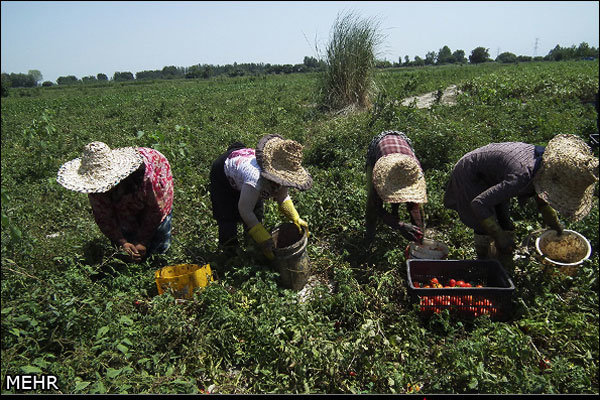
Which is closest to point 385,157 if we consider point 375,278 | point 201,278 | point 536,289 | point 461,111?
point 375,278

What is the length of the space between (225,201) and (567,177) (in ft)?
8.81

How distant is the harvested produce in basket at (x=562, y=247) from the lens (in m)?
3.32

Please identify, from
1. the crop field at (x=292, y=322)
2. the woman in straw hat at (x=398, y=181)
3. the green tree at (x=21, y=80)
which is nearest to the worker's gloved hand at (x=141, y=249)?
the crop field at (x=292, y=322)

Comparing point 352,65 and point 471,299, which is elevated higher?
point 352,65

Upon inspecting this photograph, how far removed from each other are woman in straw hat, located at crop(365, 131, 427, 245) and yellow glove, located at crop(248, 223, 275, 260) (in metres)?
0.98

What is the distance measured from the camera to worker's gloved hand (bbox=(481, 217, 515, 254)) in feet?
9.74

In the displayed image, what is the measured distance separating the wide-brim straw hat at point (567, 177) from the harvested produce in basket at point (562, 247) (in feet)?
2.01

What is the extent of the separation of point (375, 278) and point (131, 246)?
2.06 meters

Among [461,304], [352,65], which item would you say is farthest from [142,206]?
[352,65]

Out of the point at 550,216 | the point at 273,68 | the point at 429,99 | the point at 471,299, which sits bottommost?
the point at 471,299

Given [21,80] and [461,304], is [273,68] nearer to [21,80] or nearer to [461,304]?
[21,80]

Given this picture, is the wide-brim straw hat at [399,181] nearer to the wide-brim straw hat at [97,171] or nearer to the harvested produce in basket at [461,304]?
the harvested produce in basket at [461,304]

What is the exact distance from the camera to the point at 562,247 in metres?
3.35

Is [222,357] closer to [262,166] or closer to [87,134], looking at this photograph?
[262,166]
